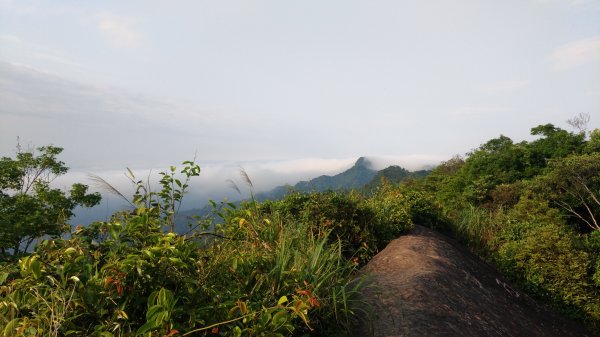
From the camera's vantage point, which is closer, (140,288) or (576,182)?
(140,288)

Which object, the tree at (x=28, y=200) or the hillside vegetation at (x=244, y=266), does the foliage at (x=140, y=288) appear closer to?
the hillside vegetation at (x=244, y=266)

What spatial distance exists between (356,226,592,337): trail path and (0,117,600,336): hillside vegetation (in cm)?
40

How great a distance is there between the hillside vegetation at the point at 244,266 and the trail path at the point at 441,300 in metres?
0.40

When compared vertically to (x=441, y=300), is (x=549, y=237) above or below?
below

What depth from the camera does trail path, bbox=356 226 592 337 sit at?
14.3ft

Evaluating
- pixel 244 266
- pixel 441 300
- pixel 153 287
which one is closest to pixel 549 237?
pixel 441 300

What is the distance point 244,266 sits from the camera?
12.9 feet

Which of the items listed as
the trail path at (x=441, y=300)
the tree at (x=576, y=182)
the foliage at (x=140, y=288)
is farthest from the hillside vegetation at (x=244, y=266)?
the tree at (x=576, y=182)

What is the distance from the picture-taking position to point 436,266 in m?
6.37

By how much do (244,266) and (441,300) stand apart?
109 inches

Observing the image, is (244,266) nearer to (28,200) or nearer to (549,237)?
(549,237)

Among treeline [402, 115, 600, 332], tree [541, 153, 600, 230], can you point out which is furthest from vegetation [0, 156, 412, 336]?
tree [541, 153, 600, 230]

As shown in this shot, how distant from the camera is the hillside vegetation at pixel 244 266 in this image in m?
2.60

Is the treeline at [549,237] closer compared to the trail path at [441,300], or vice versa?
the trail path at [441,300]
